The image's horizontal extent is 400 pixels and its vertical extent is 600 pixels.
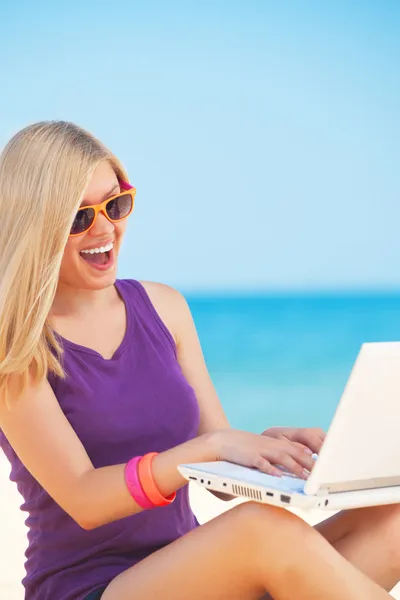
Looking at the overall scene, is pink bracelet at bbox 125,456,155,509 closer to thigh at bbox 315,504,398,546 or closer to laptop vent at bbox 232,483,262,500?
laptop vent at bbox 232,483,262,500

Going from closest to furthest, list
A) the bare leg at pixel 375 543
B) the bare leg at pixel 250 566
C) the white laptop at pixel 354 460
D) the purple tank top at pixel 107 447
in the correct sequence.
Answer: the white laptop at pixel 354 460 → the bare leg at pixel 250 566 → the bare leg at pixel 375 543 → the purple tank top at pixel 107 447

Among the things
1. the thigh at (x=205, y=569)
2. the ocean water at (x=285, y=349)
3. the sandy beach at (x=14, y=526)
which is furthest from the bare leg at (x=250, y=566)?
the ocean water at (x=285, y=349)

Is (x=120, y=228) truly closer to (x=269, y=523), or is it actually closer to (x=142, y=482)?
(x=142, y=482)

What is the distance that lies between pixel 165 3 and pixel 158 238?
243 inches

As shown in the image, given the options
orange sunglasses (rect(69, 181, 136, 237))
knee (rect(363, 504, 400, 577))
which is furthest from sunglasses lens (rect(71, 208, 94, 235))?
knee (rect(363, 504, 400, 577))


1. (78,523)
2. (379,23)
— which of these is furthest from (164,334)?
(379,23)

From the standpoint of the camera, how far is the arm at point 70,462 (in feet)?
6.72

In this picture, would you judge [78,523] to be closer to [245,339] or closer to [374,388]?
[374,388]

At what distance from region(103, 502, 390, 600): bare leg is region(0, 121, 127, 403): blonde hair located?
0.50m

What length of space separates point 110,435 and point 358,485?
2.13 feet

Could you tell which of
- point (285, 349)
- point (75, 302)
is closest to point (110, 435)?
point (75, 302)

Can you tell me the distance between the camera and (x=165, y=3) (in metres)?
24.8

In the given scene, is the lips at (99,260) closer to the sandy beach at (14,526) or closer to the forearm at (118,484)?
the forearm at (118,484)

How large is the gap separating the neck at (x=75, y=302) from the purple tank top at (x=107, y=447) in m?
0.10
